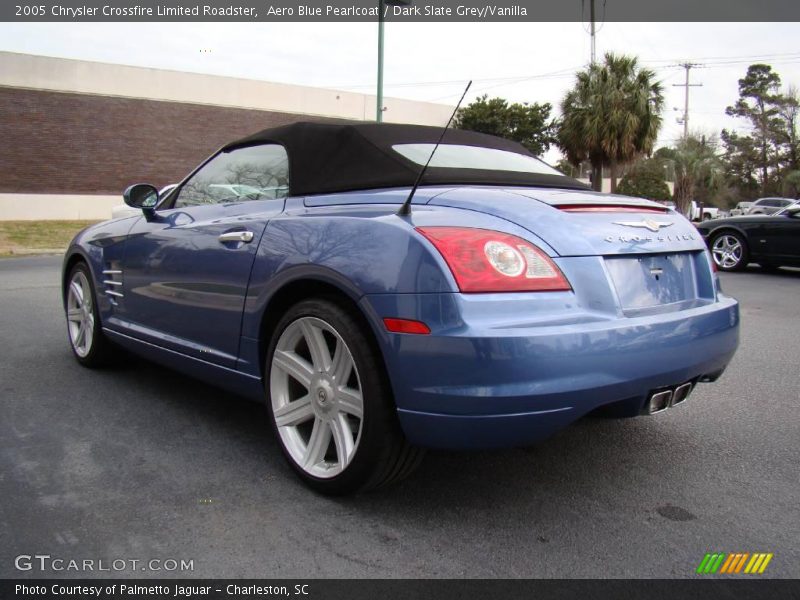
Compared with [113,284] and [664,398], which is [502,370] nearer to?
[664,398]

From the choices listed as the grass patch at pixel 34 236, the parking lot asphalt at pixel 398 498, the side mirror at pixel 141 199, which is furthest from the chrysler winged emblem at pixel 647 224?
the grass patch at pixel 34 236

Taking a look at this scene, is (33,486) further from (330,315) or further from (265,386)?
(330,315)

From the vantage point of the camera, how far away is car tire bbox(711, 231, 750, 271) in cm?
1184

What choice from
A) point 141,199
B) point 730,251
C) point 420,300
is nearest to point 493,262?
point 420,300

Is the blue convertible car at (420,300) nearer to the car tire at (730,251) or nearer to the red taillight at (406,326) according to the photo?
the red taillight at (406,326)

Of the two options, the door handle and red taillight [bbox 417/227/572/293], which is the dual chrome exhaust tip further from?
the door handle

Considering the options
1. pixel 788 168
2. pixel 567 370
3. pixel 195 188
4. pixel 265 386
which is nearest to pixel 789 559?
pixel 567 370

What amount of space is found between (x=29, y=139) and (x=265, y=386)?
26184 millimetres

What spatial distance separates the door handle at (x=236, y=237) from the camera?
311 cm

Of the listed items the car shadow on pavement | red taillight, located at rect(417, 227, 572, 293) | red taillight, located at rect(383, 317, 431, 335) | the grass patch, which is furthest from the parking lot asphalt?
the grass patch

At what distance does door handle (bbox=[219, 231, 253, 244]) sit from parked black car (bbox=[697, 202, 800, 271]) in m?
10.3

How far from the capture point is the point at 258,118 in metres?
29.9

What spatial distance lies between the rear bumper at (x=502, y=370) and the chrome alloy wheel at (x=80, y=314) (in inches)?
116

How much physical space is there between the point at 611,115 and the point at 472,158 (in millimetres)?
25706
